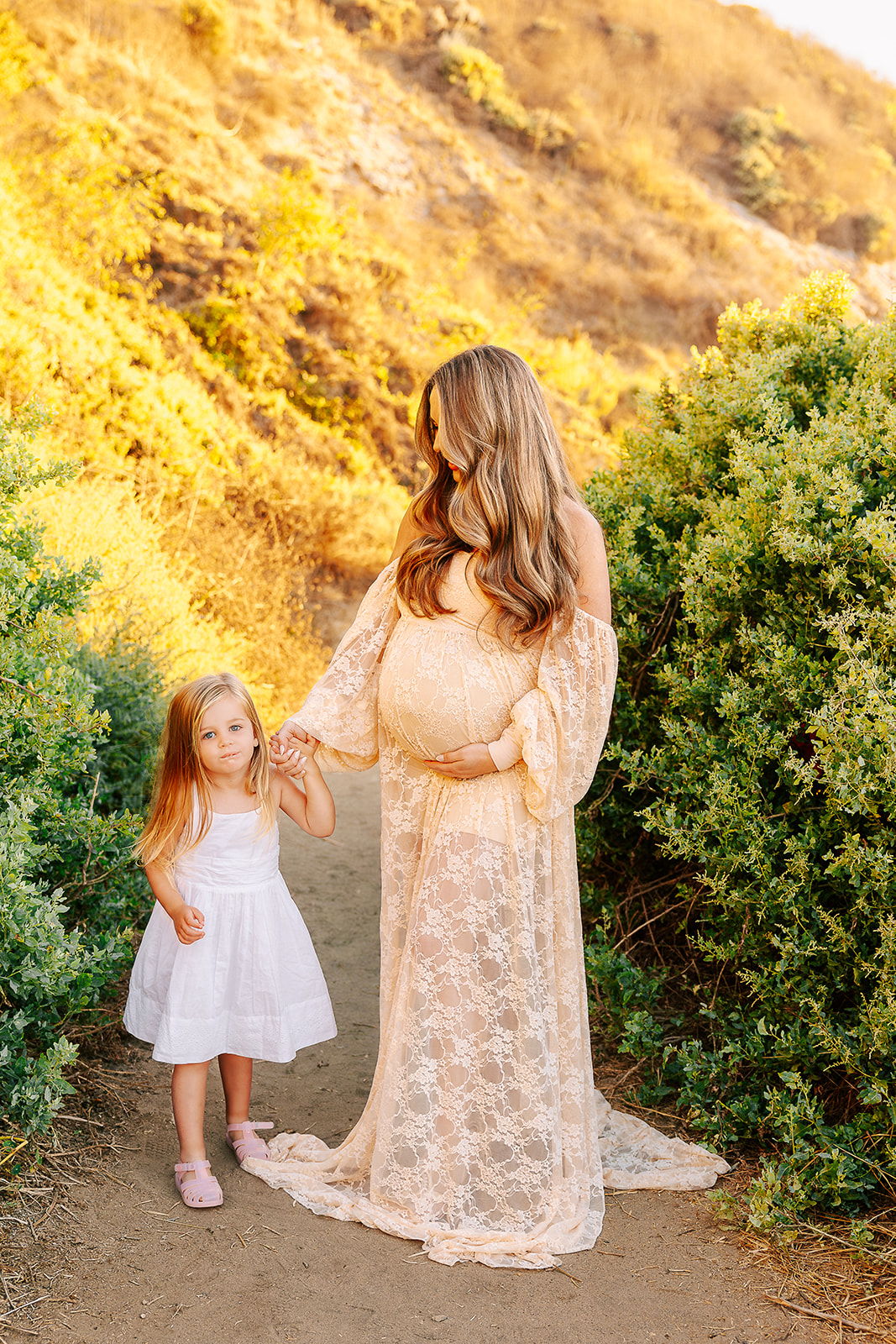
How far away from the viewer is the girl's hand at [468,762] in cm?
254

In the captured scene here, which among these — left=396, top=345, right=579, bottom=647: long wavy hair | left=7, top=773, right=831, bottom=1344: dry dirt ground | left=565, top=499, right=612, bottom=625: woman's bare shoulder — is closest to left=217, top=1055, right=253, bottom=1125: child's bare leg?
left=7, top=773, right=831, bottom=1344: dry dirt ground

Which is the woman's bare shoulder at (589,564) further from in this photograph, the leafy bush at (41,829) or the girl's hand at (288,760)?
the leafy bush at (41,829)

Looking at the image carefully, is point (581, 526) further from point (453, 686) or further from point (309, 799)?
point (309, 799)

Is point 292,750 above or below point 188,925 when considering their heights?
above

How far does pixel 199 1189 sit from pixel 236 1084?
306mm

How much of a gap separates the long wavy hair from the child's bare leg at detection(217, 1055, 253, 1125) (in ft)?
4.58

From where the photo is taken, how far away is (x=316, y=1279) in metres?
2.37

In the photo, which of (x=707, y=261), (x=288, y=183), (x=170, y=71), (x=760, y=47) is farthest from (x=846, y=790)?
(x=760, y=47)

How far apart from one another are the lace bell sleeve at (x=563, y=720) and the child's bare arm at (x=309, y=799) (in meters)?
0.52

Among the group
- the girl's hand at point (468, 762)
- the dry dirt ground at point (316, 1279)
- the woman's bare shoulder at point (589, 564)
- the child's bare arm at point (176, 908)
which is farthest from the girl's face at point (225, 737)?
the dry dirt ground at point (316, 1279)

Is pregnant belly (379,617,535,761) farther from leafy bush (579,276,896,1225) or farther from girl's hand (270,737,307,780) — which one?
leafy bush (579,276,896,1225)

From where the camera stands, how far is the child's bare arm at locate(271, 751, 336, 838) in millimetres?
2738

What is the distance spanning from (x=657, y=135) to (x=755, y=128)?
2127mm

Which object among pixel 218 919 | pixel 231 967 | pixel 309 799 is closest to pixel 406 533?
pixel 309 799
